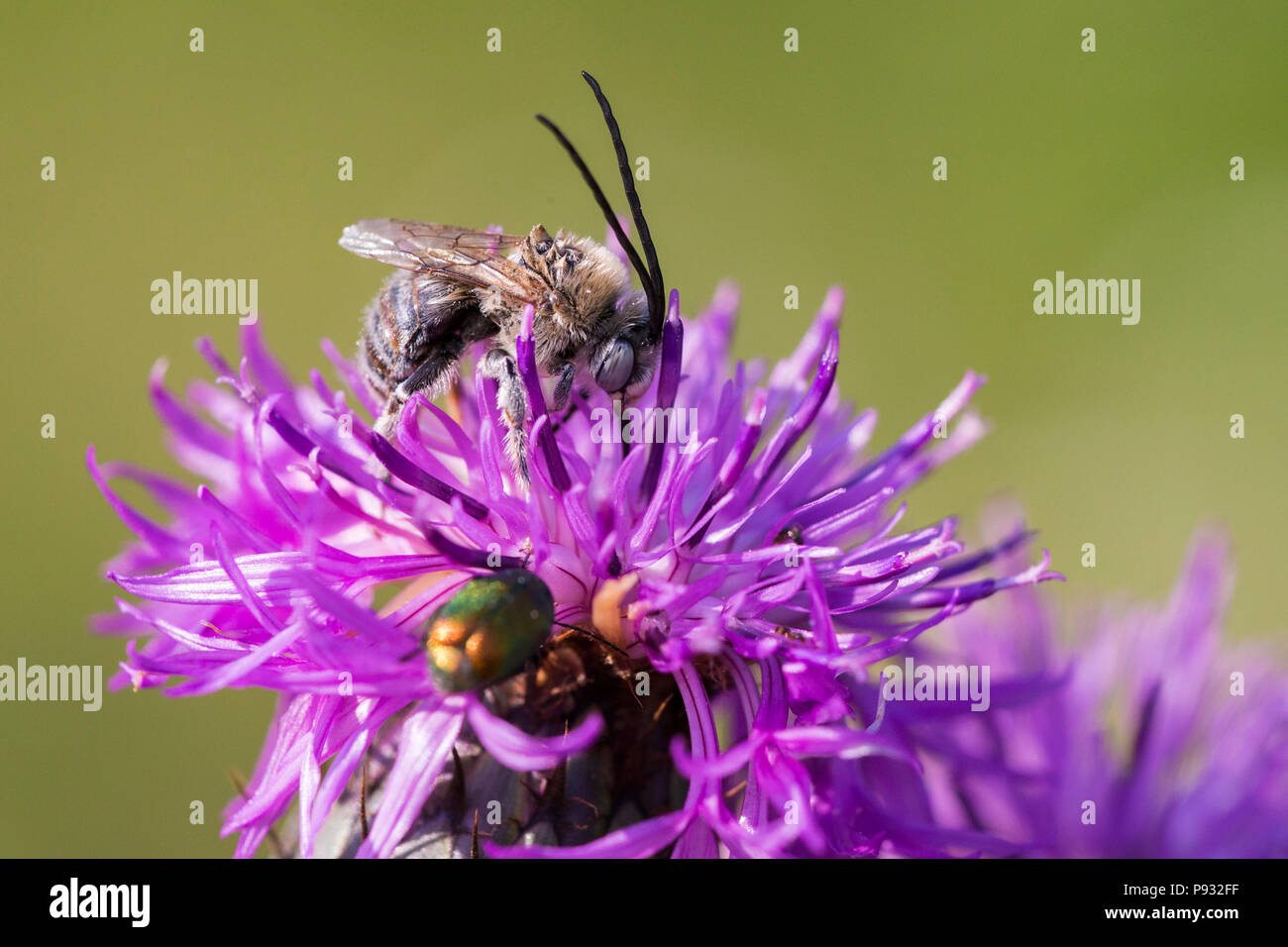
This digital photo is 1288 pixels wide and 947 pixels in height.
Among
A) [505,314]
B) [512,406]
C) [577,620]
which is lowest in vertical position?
[577,620]

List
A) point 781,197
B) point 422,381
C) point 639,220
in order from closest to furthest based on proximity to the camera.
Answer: point 639,220
point 422,381
point 781,197

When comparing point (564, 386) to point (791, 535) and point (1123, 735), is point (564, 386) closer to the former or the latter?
point (791, 535)

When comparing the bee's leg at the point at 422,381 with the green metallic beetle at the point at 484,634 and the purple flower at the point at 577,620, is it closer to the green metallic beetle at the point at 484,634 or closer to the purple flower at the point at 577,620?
the purple flower at the point at 577,620

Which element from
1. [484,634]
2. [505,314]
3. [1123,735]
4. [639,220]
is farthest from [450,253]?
[1123,735]

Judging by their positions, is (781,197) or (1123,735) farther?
(781,197)

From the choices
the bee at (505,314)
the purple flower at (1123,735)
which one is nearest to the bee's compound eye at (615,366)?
the bee at (505,314)

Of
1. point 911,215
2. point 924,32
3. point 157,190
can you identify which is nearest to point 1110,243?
point 911,215

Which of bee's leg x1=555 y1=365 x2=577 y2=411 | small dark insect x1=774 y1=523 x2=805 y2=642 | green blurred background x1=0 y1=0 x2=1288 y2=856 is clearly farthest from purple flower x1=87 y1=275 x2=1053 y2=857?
green blurred background x1=0 y1=0 x2=1288 y2=856

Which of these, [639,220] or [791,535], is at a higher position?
[639,220]
